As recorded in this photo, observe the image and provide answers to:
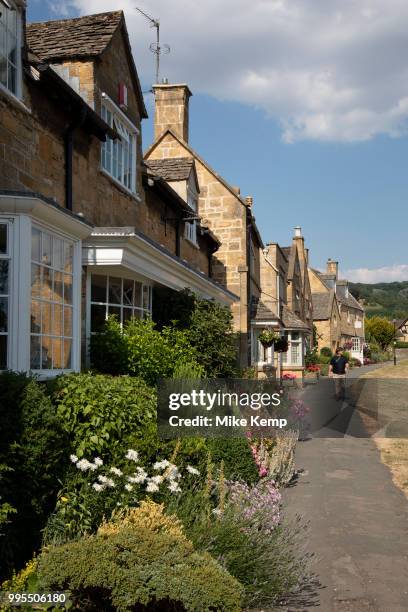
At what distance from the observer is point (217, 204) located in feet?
80.5

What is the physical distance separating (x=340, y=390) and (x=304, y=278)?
3115cm

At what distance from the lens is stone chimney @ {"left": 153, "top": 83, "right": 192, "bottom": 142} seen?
2381 cm

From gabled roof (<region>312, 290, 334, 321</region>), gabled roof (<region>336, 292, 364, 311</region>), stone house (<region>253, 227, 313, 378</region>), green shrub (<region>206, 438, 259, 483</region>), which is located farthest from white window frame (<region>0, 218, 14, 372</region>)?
gabled roof (<region>336, 292, 364, 311</region>)

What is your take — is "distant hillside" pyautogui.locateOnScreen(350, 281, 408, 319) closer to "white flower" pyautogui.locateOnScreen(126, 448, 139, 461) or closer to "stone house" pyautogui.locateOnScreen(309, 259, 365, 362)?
"stone house" pyautogui.locateOnScreen(309, 259, 365, 362)

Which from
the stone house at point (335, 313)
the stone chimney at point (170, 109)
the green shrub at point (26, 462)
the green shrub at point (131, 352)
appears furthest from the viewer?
the stone house at point (335, 313)

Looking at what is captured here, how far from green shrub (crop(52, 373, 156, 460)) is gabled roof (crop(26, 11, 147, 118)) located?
675cm

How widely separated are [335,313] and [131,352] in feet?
187

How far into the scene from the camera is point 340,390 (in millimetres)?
19422

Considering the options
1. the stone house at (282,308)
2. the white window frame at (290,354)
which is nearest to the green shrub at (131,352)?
the stone house at (282,308)

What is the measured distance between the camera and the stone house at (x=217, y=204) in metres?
23.9

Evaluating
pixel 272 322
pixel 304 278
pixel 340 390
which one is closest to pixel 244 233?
pixel 272 322

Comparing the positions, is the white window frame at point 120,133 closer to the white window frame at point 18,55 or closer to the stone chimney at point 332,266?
the white window frame at point 18,55

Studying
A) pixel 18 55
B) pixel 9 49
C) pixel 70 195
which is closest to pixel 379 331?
pixel 70 195

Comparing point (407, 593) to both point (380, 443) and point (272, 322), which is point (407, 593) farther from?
point (272, 322)
